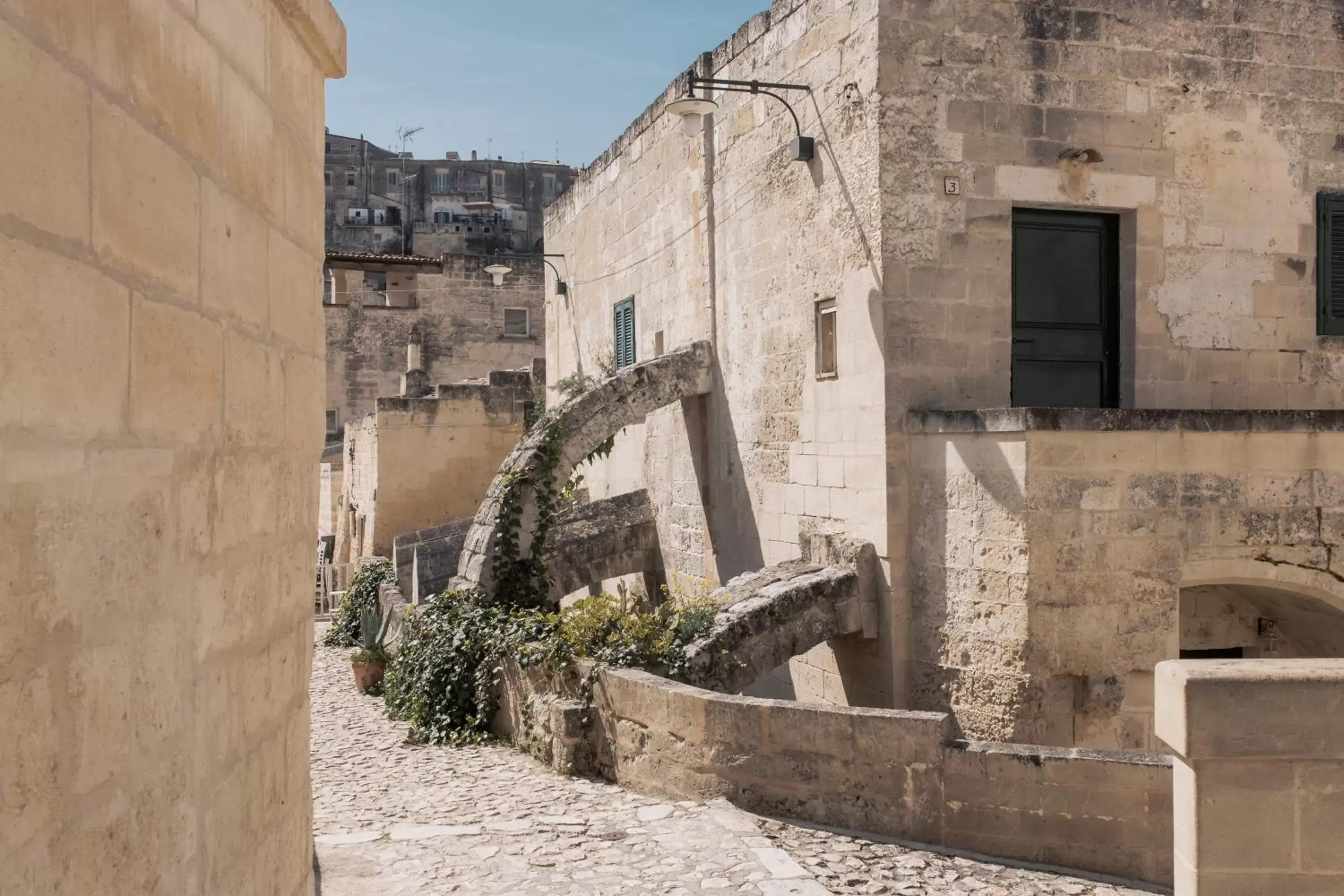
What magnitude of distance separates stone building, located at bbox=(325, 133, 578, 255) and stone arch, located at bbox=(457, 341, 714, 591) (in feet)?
137

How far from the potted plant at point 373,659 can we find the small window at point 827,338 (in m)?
5.53

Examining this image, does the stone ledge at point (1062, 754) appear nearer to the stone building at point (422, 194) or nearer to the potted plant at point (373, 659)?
the potted plant at point (373, 659)

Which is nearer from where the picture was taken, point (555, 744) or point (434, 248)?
point (555, 744)

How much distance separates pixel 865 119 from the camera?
354 inches

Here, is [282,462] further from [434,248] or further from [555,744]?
[434,248]

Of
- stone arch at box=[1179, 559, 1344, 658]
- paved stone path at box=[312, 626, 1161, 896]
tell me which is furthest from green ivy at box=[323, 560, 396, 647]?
stone arch at box=[1179, 559, 1344, 658]

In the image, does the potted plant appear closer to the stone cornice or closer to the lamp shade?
the lamp shade

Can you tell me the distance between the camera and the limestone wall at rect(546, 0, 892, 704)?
920cm

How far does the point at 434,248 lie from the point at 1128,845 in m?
47.2

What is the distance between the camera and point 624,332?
15.4 m

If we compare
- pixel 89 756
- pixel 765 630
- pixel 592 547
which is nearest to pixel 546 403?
pixel 592 547

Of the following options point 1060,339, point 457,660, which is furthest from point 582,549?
point 1060,339

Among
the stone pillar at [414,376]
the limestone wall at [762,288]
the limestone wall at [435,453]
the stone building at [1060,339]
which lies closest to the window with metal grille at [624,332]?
the limestone wall at [762,288]

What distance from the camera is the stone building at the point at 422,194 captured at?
2159 inches
